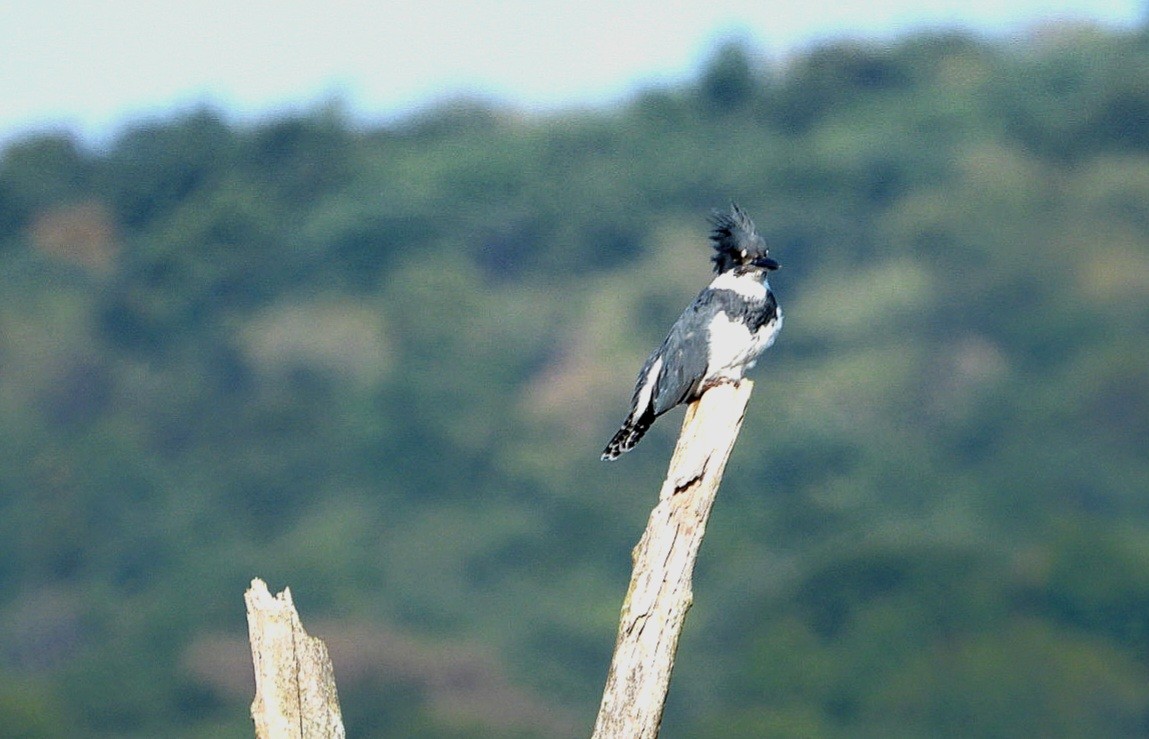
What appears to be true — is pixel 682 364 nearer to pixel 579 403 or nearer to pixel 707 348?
pixel 707 348

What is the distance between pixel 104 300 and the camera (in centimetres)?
9694

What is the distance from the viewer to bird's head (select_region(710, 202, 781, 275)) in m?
13.7

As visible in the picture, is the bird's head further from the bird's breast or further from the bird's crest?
the bird's breast

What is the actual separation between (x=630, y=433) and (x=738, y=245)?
1513mm

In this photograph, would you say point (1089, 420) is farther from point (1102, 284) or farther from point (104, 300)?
point (104, 300)

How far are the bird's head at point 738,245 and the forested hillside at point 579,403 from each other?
44623mm

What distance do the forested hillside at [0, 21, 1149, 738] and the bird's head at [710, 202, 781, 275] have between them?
44623 millimetres

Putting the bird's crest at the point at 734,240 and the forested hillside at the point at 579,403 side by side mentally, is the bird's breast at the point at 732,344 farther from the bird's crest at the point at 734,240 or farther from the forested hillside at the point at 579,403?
the forested hillside at the point at 579,403

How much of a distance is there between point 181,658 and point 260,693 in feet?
203

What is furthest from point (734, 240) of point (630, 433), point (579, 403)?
point (579, 403)

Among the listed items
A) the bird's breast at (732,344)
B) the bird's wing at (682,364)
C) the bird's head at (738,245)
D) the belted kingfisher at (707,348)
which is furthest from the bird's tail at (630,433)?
the bird's head at (738,245)

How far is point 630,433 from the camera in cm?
1289

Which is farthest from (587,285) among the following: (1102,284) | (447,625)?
(447,625)

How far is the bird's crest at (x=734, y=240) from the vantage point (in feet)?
45.1
